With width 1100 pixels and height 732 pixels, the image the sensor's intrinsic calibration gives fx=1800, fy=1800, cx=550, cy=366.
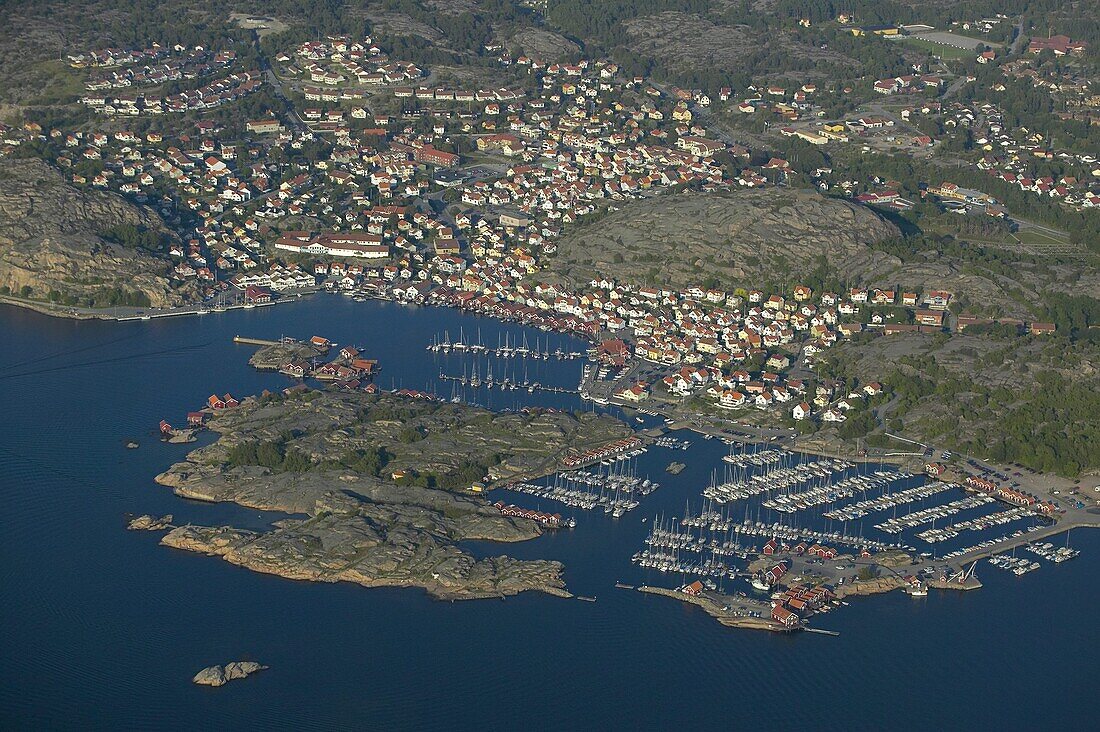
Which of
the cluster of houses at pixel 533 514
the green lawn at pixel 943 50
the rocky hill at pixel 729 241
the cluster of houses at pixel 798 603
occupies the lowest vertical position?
the cluster of houses at pixel 533 514

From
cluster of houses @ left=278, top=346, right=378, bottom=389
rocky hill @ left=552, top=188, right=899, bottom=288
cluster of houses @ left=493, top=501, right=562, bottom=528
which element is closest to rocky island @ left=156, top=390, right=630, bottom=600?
cluster of houses @ left=493, top=501, right=562, bottom=528

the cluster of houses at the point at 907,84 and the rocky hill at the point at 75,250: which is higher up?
the cluster of houses at the point at 907,84

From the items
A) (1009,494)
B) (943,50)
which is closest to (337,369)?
(1009,494)

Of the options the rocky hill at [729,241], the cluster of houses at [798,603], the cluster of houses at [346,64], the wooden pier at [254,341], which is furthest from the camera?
the cluster of houses at [346,64]

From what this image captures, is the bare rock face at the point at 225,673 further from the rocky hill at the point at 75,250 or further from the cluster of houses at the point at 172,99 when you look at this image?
the cluster of houses at the point at 172,99

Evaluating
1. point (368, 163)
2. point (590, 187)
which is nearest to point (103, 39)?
point (368, 163)

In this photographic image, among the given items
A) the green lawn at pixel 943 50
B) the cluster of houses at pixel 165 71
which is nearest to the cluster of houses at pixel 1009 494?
the cluster of houses at pixel 165 71
